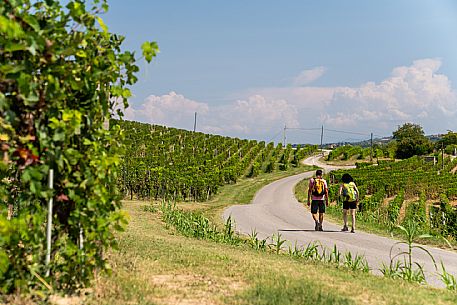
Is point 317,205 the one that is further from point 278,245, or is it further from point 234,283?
point 234,283

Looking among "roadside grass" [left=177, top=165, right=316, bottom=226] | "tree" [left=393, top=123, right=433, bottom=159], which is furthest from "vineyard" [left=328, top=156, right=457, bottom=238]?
"tree" [left=393, top=123, right=433, bottom=159]

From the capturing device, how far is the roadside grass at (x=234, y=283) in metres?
5.33

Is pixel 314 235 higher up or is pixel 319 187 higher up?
pixel 319 187

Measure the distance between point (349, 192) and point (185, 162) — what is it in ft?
97.3

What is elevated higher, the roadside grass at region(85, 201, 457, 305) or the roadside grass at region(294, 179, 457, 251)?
the roadside grass at region(85, 201, 457, 305)

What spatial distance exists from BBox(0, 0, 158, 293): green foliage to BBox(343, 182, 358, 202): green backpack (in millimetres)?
10287

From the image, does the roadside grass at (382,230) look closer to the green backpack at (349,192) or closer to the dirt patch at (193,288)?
the green backpack at (349,192)

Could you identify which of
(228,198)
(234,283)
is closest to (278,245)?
(234,283)

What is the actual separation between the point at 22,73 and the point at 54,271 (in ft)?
6.44

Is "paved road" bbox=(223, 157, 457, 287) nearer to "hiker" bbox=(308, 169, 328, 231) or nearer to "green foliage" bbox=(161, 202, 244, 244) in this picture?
"hiker" bbox=(308, 169, 328, 231)

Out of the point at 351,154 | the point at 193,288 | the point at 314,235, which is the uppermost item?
the point at 351,154

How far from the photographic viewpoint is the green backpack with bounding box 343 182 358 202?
572 inches

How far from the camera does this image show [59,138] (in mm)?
4582

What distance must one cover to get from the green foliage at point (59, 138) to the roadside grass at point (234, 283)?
0.55 m
